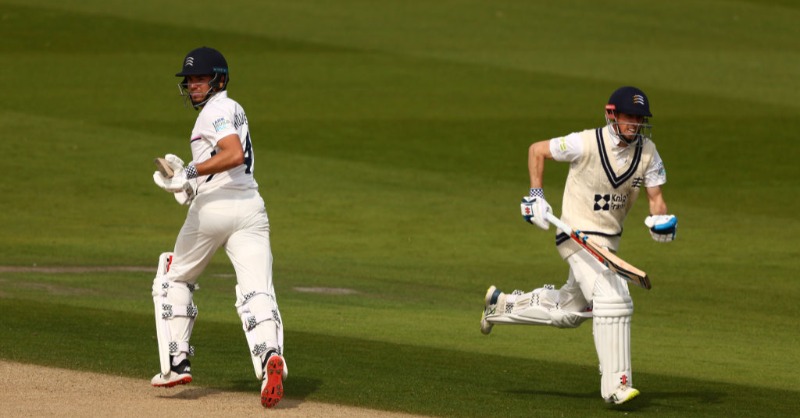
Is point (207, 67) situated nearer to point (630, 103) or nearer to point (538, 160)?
point (538, 160)

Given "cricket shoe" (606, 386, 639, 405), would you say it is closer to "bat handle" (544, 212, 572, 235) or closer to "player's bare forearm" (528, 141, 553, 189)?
"bat handle" (544, 212, 572, 235)

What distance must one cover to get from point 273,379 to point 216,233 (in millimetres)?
973

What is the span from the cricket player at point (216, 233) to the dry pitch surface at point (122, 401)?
0.15 metres

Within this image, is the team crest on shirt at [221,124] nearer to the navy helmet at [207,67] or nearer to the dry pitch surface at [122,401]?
the navy helmet at [207,67]

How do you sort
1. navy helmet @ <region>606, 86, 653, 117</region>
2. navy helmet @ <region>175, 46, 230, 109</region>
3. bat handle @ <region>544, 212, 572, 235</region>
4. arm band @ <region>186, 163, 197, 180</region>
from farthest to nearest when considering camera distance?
navy helmet @ <region>606, 86, 653, 117</region> → bat handle @ <region>544, 212, 572, 235</region> → navy helmet @ <region>175, 46, 230, 109</region> → arm band @ <region>186, 163, 197, 180</region>

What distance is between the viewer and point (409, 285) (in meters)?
14.7

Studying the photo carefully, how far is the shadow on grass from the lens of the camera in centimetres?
905

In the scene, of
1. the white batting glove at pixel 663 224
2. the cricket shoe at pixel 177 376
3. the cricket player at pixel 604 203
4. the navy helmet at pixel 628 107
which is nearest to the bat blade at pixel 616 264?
the cricket player at pixel 604 203

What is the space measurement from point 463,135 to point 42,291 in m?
10.9

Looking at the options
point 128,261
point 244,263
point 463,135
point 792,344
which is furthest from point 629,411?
point 463,135

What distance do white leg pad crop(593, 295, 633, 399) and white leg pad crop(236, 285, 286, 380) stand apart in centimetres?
199

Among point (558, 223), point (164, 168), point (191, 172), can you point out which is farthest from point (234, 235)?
point (558, 223)

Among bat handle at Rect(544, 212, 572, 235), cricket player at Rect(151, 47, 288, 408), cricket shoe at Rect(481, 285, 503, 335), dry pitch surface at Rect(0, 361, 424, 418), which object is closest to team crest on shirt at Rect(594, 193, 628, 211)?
bat handle at Rect(544, 212, 572, 235)

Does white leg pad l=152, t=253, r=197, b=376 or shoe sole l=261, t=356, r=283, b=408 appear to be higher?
white leg pad l=152, t=253, r=197, b=376
